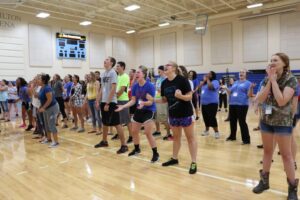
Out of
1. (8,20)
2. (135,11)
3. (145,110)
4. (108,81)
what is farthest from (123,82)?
(8,20)

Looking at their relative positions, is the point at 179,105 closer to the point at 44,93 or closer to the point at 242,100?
the point at 242,100

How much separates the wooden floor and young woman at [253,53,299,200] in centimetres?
53

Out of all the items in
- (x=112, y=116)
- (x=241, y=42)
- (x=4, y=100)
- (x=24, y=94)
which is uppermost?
(x=241, y=42)

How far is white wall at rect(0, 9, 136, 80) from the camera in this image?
536 inches

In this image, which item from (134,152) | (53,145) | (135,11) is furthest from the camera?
(135,11)

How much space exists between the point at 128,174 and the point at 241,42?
540 inches

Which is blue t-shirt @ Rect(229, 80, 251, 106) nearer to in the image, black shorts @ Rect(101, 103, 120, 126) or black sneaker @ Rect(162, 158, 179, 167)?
black sneaker @ Rect(162, 158, 179, 167)

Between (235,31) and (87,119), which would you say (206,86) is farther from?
(235,31)

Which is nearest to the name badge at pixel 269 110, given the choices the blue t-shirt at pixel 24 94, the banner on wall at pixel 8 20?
the blue t-shirt at pixel 24 94

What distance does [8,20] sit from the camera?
13617 mm

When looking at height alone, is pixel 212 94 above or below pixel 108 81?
below

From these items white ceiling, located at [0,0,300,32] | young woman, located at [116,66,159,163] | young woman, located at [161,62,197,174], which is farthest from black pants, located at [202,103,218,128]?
white ceiling, located at [0,0,300,32]

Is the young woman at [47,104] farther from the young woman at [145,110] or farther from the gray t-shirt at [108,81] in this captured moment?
the young woman at [145,110]

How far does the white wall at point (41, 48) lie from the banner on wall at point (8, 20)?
148 millimetres
